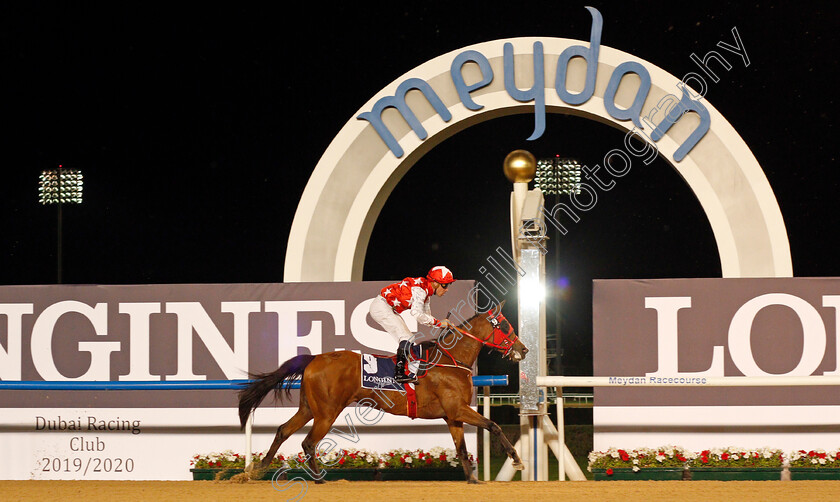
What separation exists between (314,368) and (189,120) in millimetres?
25365

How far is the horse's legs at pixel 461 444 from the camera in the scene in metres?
7.04

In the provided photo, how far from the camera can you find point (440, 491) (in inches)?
260

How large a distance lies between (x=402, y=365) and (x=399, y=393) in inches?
9.2

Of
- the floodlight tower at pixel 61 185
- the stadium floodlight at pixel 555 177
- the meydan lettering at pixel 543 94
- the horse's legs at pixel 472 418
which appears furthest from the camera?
the stadium floodlight at pixel 555 177

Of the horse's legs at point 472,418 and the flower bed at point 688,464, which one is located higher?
the horse's legs at point 472,418

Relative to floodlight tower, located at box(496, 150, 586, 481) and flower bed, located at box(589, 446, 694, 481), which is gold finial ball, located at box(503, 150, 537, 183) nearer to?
floodlight tower, located at box(496, 150, 586, 481)

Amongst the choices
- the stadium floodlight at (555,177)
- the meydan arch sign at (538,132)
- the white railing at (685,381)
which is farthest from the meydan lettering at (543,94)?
the stadium floodlight at (555,177)

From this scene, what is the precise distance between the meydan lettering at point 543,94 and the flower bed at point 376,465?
2702mm

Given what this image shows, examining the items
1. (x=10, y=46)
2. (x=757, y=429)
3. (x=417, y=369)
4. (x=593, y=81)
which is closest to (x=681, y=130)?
(x=593, y=81)

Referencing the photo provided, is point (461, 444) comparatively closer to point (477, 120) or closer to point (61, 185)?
point (477, 120)

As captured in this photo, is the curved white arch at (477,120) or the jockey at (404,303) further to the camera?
the curved white arch at (477,120)

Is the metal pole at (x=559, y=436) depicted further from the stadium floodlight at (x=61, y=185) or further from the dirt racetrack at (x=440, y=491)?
the stadium floodlight at (x=61, y=185)

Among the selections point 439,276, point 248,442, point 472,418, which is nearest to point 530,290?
point 439,276

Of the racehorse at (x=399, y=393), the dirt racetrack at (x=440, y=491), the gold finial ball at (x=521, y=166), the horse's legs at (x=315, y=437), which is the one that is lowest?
the dirt racetrack at (x=440, y=491)
